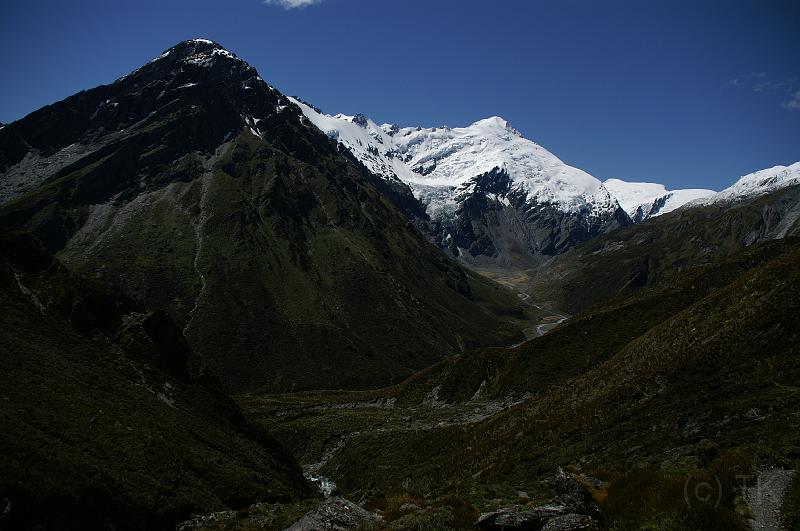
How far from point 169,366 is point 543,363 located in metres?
73.2

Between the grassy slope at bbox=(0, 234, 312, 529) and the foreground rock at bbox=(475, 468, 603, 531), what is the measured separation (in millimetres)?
22977

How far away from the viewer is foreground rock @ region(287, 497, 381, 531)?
83.3 feet

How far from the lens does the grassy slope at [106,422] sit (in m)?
31.5

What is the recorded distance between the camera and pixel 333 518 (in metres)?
26.2

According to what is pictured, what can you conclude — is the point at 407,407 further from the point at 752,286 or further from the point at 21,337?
the point at 21,337

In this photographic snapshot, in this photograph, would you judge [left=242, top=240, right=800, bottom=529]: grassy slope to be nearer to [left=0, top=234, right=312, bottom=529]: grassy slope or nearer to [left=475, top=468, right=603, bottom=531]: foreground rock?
[left=475, top=468, right=603, bottom=531]: foreground rock

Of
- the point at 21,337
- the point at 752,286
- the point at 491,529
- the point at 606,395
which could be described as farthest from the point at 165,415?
the point at 752,286

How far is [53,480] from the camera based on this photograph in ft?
101

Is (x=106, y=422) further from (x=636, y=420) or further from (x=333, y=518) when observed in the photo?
(x=636, y=420)

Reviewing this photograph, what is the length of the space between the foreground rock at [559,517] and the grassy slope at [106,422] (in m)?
23.0

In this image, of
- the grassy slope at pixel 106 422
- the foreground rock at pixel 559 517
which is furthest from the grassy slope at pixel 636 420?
the grassy slope at pixel 106 422

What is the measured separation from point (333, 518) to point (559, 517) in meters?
11.2

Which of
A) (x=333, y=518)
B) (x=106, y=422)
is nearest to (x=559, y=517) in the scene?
(x=333, y=518)

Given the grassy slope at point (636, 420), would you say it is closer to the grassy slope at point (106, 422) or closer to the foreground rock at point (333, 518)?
the foreground rock at point (333, 518)
